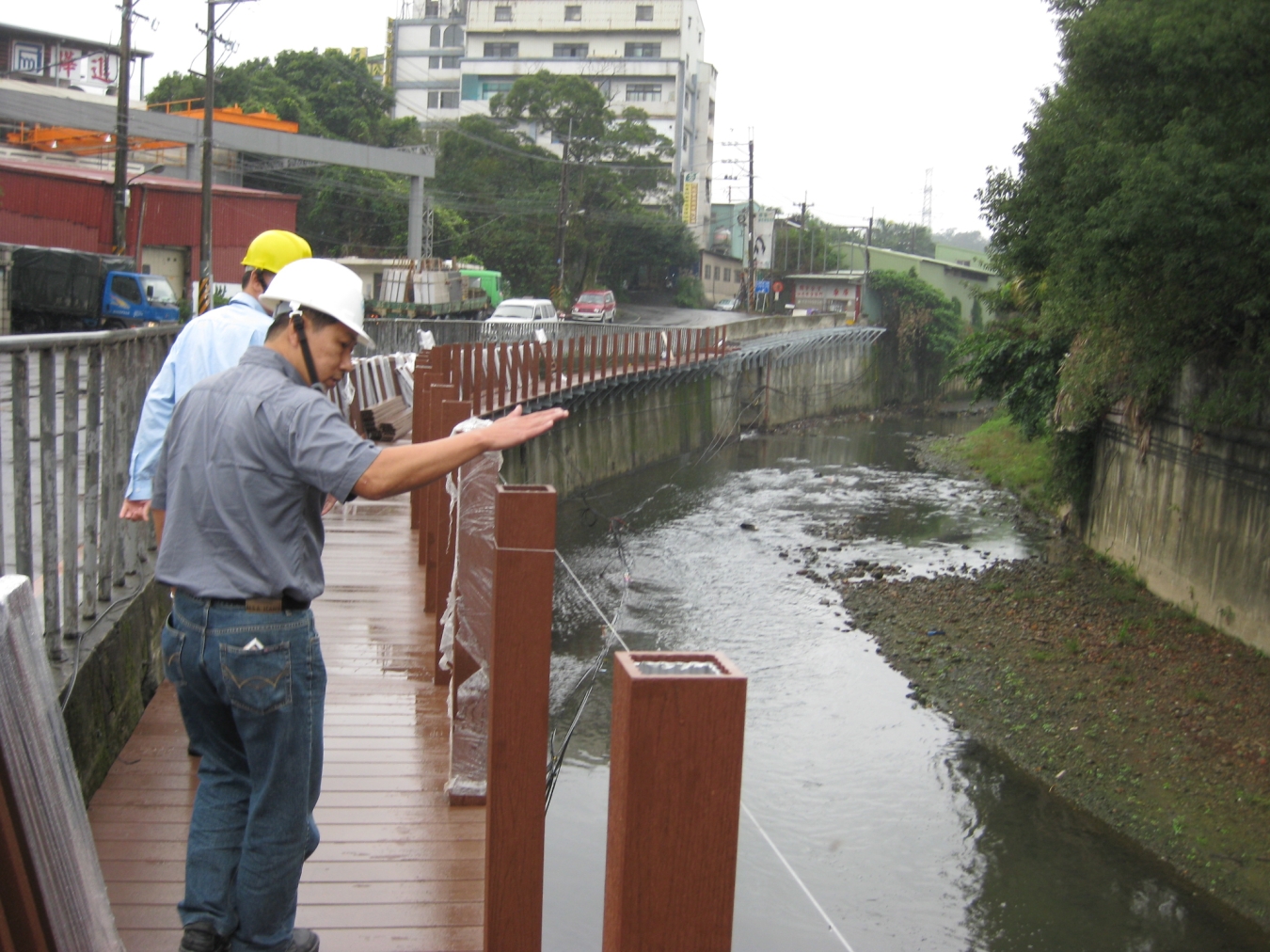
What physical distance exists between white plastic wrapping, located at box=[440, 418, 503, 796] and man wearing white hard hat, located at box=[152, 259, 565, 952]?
3.56ft

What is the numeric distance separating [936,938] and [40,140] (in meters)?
40.9

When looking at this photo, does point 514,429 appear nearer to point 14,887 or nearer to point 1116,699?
point 14,887

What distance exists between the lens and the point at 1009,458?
27.1 metres

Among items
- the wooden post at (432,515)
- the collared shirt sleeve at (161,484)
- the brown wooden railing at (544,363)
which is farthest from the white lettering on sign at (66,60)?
the collared shirt sleeve at (161,484)

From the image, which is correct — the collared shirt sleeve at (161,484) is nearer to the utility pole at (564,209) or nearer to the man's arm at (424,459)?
the man's arm at (424,459)

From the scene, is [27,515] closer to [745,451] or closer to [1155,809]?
[1155,809]

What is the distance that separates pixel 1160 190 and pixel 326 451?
8.47 meters

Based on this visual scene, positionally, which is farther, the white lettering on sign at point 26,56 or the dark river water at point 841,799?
the white lettering on sign at point 26,56

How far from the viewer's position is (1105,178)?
32.9 ft

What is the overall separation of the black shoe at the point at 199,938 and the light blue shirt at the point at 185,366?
1.44 meters

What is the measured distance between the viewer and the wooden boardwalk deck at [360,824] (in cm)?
311

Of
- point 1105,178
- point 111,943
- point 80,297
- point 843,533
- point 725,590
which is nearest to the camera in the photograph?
point 111,943

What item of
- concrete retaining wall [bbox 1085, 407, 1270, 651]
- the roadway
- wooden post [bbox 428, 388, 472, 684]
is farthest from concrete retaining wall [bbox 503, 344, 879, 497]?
wooden post [bbox 428, 388, 472, 684]

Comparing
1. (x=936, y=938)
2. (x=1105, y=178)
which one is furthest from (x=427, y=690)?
(x=1105, y=178)
